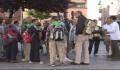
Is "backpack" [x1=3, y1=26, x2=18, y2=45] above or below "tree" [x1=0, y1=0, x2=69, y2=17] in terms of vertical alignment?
below

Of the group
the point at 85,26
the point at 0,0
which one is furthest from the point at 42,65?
the point at 0,0

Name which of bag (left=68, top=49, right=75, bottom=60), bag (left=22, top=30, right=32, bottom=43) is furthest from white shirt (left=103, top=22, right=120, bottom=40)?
bag (left=22, top=30, right=32, bottom=43)

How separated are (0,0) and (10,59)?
336 cm

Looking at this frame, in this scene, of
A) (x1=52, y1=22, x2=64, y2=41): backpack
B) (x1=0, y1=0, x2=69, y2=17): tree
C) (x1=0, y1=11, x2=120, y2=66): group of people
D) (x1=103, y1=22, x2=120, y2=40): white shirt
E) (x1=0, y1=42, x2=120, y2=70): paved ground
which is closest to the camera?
(x1=0, y1=42, x2=120, y2=70): paved ground

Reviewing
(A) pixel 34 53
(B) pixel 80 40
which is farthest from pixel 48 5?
(B) pixel 80 40

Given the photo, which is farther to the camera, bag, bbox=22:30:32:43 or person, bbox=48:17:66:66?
bag, bbox=22:30:32:43

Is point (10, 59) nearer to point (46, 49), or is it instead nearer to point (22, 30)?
point (22, 30)


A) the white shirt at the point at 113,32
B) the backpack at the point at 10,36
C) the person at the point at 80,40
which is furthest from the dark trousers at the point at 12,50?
the white shirt at the point at 113,32

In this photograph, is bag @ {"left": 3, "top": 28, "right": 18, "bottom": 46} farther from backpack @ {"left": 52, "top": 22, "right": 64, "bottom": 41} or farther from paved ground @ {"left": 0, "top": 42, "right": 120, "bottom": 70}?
backpack @ {"left": 52, "top": 22, "right": 64, "bottom": 41}

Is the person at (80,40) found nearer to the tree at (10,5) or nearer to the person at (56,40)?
the person at (56,40)

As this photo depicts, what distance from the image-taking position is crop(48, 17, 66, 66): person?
49.8ft

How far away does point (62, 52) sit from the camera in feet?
50.7

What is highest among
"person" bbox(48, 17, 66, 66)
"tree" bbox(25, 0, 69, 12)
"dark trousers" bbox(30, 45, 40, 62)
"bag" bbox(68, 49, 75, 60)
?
"tree" bbox(25, 0, 69, 12)

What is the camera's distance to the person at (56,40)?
15164 mm
